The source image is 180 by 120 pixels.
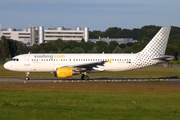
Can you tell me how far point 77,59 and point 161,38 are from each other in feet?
30.8

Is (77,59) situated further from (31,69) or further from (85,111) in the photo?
(85,111)

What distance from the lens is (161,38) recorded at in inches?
2144

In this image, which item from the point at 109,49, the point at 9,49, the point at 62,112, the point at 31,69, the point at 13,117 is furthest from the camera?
the point at 9,49

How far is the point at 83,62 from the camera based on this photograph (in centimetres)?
5250

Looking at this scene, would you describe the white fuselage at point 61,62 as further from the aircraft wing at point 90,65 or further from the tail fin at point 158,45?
the tail fin at point 158,45

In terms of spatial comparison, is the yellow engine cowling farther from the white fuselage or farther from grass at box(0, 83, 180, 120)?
grass at box(0, 83, 180, 120)

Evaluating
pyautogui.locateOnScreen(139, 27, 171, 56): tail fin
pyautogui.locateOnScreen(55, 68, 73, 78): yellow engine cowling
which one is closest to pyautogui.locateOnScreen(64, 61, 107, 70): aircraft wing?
pyautogui.locateOnScreen(55, 68, 73, 78): yellow engine cowling

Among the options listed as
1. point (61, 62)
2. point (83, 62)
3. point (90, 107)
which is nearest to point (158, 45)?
point (83, 62)

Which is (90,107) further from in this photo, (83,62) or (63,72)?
(83,62)

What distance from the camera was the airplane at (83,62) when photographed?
5190 centimetres

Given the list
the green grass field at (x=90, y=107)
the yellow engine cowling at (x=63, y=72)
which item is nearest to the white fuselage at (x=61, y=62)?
the yellow engine cowling at (x=63, y=72)

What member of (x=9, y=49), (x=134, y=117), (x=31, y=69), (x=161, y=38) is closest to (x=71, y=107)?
(x=134, y=117)

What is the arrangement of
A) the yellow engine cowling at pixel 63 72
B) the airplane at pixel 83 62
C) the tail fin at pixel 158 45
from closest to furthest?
the yellow engine cowling at pixel 63 72, the airplane at pixel 83 62, the tail fin at pixel 158 45

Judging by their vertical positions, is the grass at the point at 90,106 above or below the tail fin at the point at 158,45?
below
